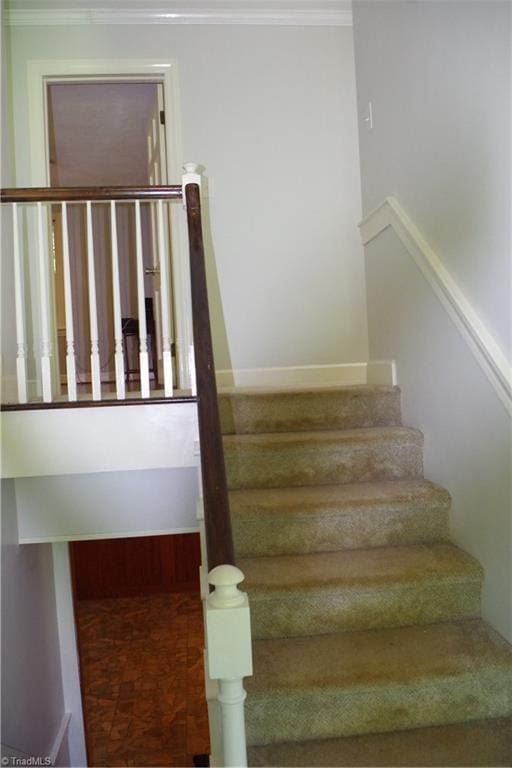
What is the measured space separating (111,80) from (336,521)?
302 cm

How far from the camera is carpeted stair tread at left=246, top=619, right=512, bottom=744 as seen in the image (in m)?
1.62

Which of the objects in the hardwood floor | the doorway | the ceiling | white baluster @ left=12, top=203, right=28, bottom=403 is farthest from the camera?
the doorway

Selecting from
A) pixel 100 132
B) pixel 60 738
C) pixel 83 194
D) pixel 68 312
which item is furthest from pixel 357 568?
pixel 100 132

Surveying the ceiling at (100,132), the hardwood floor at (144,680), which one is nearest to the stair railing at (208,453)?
the ceiling at (100,132)

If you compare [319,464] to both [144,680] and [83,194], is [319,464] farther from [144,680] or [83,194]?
[144,680]

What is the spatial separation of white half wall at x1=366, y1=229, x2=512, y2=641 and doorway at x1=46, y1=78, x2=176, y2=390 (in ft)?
7.74

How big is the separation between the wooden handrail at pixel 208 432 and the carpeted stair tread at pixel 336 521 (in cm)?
68

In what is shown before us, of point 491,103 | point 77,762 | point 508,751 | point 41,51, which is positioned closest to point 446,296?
point 491,103

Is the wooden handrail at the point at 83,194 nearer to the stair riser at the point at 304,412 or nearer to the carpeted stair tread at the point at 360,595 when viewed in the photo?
the stair riser at the point at 304,412

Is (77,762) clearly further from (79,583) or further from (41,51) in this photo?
(41,51)

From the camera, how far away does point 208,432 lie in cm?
149

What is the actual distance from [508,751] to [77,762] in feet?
10.9

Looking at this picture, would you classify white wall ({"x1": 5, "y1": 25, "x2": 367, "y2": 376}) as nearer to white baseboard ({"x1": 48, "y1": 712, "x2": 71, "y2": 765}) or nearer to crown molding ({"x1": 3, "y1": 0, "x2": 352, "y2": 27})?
crown molding ({"x1": 3, "y1": 0, "x2": 352, "y2": 27})

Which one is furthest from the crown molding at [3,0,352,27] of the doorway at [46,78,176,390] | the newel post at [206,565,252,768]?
the newel post at [206,565,252,768]
